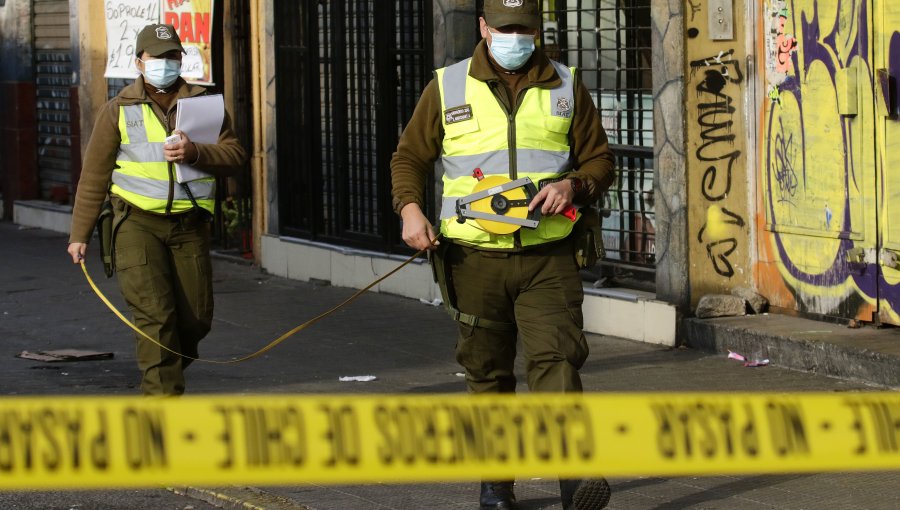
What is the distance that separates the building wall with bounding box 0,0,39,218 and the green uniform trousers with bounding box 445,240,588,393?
14266 millimetres

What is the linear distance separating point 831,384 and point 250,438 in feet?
16.6

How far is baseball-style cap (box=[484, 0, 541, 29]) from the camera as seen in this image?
610 centimetres

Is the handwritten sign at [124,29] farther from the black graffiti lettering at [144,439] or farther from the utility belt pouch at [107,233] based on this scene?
the black graffiti lettering at [144,439]

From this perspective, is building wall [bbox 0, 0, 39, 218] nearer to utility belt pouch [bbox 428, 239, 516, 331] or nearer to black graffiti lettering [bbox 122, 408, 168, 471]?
utility belt pouch [bbox 428, 239, 516, 331]

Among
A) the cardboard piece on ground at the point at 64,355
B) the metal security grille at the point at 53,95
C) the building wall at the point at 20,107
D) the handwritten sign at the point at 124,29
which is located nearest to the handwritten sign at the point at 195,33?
the handwritten sign at the point at 124,29

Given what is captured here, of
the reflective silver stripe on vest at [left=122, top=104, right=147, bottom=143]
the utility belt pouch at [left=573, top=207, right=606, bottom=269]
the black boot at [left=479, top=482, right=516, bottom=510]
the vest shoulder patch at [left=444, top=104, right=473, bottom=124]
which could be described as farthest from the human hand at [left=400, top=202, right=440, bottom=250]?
the reflective silver stripe on vest at [left=122, top=104, right=147, bottom=143]

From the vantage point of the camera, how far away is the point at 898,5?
8.62 meters

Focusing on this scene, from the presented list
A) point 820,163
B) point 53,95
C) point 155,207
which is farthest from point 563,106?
point 53,95

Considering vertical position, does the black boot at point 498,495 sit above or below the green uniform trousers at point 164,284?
below

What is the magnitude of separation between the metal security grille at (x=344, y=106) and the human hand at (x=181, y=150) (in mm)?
4989

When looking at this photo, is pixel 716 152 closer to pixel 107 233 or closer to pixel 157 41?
pixel 157 41

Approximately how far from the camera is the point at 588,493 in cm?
587

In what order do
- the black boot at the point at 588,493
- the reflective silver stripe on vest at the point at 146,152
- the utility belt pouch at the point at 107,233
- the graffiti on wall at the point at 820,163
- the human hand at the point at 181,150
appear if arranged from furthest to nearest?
the graffiti on wall at the point at 820,163
the utility belt pouch at the point at 107,233
the reflective silver stripe on vest at the point at 146,152
the human hand at the point at 181,150
the black boot at the point at 588,493

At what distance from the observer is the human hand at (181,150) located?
7344mm
